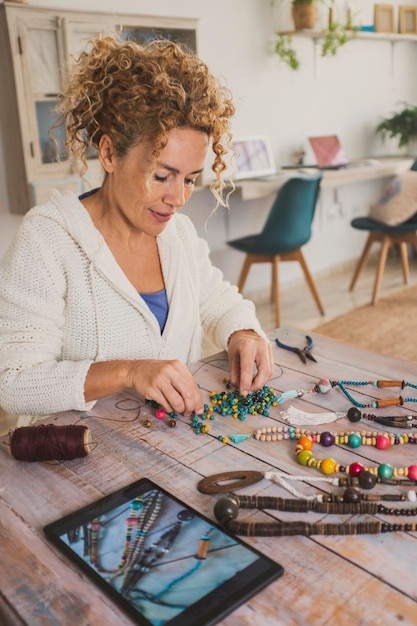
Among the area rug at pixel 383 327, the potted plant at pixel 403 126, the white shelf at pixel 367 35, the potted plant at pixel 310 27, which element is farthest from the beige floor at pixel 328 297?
the white shelf at pixel 367 35

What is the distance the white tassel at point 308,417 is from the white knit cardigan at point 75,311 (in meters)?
0.34

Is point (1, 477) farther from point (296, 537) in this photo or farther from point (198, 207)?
point (198, 207)

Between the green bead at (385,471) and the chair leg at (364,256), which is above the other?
the green bead at (385,471)

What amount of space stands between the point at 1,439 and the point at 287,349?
2.27 feet

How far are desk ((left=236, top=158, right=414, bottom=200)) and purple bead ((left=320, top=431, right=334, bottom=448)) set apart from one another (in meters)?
2.83

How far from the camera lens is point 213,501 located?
2.95ft

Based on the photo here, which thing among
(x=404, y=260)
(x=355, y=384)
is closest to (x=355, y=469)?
(x=355, y=384)

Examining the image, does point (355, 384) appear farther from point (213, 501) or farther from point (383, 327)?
point (383, 327)

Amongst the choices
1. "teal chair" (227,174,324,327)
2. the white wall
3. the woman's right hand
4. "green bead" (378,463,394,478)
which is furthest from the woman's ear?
"teal chair" (227,174,324,327)

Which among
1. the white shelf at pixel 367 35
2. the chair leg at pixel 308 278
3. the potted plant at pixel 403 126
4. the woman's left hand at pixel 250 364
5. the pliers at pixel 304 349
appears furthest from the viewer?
the potted plant at pixel 403 126

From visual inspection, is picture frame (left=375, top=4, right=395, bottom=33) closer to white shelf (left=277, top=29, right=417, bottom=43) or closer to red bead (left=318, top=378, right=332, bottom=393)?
white shelf (left=277, top=29, right=417, bottom=43)

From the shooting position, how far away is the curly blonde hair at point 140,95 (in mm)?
1190

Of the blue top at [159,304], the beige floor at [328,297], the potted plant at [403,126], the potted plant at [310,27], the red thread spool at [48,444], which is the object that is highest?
the potted plant at [310,27]

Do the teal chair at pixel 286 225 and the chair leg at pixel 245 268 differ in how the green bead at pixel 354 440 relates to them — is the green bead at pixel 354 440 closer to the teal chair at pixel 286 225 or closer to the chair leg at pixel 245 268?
the teal chair at pixel 286 225
